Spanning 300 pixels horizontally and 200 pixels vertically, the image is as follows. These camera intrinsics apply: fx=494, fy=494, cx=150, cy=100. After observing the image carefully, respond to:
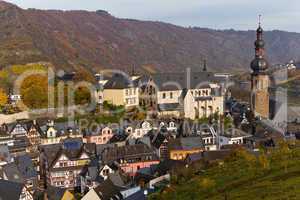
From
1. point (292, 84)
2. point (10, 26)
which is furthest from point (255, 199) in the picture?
point (10, 26)

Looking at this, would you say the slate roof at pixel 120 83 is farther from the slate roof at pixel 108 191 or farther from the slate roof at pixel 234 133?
the slate roof at pixel 108 191

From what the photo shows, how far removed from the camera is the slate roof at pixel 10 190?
1284 inches

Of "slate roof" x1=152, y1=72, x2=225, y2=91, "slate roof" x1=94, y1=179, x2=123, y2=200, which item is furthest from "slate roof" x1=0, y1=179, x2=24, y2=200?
"slate roof" x1=152, y1=72, x2=225, y2=91

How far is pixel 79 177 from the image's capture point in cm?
4172

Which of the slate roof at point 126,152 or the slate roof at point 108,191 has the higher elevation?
the slate roof at point 126,152

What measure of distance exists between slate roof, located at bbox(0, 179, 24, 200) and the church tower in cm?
3393

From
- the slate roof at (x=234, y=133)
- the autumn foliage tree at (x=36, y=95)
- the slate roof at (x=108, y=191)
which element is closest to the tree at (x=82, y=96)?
the autumn foliage tree at (x=36, y=95)

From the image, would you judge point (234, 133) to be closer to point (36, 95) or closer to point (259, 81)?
point (259, 81)

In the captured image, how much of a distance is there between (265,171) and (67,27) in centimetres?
17474

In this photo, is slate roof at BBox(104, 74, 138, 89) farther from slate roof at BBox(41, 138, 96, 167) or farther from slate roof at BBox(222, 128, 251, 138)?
slate roof at BBox(41, 138, 96, 167)

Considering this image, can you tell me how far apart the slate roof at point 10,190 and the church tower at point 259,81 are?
3393 cm

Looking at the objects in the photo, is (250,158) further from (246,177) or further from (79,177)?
(79,177)

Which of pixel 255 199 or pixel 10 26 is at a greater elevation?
pixel 10 26

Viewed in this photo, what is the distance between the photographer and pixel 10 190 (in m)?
33.3
